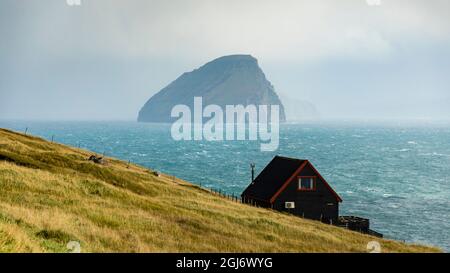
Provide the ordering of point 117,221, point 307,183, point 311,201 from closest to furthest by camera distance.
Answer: point 117,221 → point 311,201 → point 307,183

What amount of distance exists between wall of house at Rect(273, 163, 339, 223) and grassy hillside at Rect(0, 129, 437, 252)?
10623 millimetres

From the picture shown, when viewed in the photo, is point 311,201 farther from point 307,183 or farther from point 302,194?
point 307,183

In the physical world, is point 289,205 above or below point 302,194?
below

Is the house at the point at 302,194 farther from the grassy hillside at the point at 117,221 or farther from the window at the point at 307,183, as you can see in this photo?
the grassy hillside at the point at 117,221

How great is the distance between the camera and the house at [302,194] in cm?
5875

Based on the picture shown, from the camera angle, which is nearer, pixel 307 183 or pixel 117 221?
pixel 117 221

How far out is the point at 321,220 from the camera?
Answer: 59.3 m

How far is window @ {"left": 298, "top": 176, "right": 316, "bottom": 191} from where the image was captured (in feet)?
195

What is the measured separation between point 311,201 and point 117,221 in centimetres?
3324

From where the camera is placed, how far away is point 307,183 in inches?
2350

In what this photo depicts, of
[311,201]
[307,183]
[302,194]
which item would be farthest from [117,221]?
[311,201]

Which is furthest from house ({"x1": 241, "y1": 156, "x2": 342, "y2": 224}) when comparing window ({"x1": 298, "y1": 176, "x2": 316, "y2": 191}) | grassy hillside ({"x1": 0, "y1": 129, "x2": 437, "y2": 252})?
grassy hillside ({"x1": 0, "y1": 129, "x2": 437, "y2": 252})

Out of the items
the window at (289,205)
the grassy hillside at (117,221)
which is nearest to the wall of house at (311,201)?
the window at (289,205)
